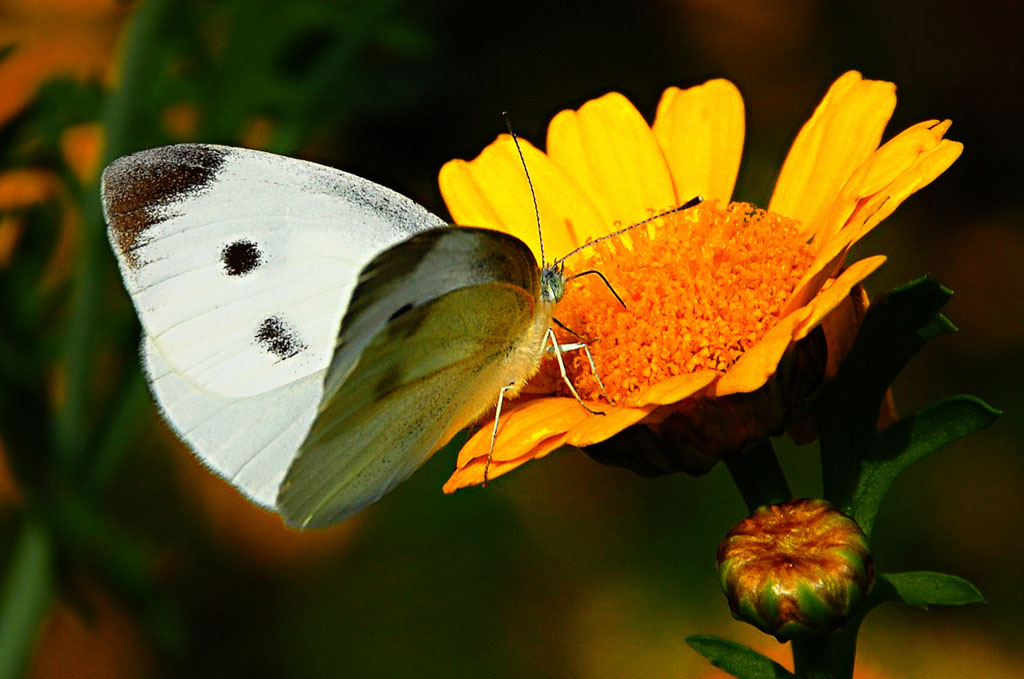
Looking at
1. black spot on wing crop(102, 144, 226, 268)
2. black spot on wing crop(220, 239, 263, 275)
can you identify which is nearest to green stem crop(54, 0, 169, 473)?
black spot on wing crop(102, 144, 226, 268)

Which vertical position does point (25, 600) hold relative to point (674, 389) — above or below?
below

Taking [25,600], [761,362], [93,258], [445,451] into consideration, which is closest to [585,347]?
[761,362]

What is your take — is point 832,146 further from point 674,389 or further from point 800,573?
point 800,573

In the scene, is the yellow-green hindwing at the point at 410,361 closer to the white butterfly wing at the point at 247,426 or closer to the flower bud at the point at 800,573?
the white butterfly wing at the point at 247,426

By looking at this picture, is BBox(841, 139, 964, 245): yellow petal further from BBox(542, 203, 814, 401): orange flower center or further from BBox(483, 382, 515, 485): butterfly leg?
BBox(483, 382, 515, 485): butterfly leg

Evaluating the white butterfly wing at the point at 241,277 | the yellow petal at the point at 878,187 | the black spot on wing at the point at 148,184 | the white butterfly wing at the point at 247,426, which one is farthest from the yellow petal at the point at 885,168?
the black spot on wing at the point at 148,184
